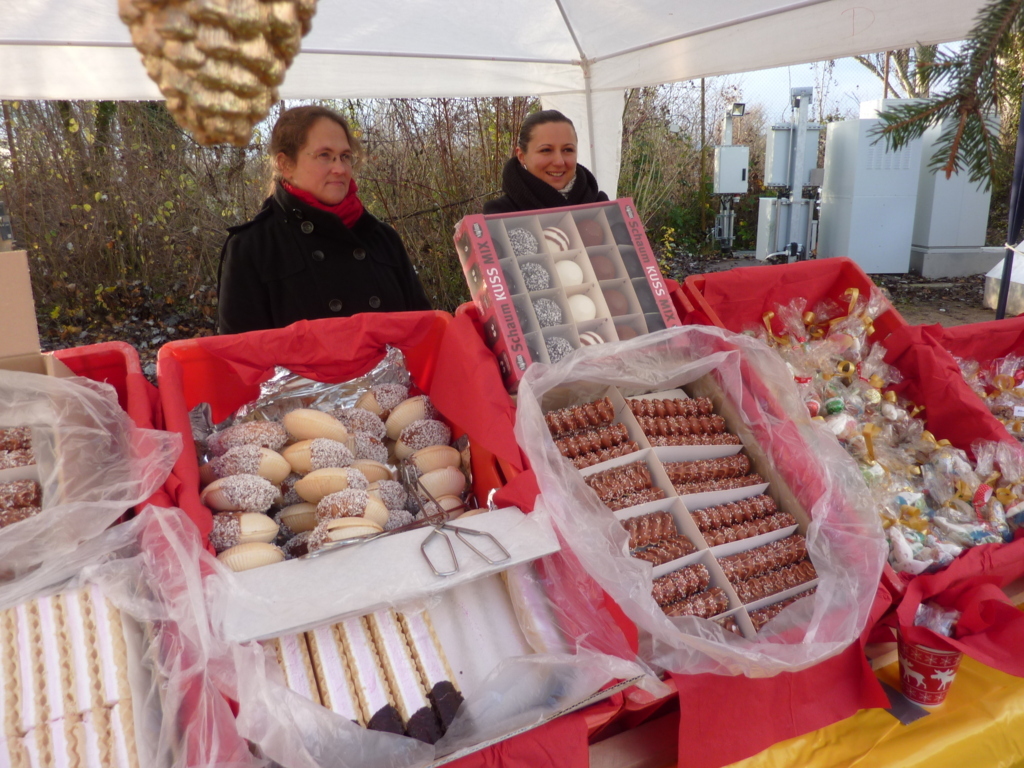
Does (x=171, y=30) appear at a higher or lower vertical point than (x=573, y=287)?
higher

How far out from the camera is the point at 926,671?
1.35m

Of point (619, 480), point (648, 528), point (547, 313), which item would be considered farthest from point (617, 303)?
point (648, 528)

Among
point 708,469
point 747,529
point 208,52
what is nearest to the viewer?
point 208,52

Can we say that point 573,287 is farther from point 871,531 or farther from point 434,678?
point 434,678

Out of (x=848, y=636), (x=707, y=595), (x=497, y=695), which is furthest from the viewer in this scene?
(x=707, y=595)

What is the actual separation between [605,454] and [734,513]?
0.33 meters

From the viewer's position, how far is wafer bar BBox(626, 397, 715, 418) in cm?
166

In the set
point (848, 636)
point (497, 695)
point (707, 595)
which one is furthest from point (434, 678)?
point (848, 636)

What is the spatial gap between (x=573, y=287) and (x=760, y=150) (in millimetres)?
11117

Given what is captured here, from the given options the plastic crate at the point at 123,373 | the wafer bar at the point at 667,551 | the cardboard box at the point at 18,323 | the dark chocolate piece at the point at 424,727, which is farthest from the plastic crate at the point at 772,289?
the cardboard box at the point at 18,323

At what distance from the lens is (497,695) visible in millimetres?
1100

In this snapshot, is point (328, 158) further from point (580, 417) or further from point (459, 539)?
point (459, 539)

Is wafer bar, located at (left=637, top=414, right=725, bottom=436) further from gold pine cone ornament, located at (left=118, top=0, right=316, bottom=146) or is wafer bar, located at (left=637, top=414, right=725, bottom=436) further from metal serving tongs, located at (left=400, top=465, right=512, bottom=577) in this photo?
gold pine cone ornament, located at (left=118, top=0, right=316, bottom=146)

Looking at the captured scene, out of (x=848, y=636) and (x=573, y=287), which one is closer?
(x=848, y=636)
